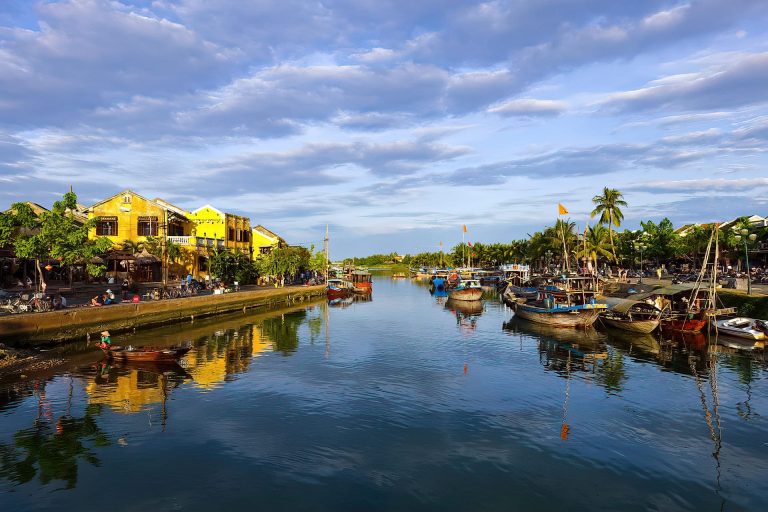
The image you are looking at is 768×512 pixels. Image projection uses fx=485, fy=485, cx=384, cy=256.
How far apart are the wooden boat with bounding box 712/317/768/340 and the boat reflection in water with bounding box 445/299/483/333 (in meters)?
21.2

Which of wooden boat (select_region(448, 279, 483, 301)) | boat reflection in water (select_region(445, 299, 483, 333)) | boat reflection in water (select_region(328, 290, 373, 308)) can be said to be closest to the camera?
boat reflection in water (select_region(445, 299, 483, 333))

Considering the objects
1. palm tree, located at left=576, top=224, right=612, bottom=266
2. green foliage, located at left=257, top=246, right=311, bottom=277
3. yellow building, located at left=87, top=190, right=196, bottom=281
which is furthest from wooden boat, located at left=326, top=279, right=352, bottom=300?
palm tree, located at left=576, top=224, right=612, bottom=266

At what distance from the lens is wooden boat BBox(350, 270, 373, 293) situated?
3839 inches

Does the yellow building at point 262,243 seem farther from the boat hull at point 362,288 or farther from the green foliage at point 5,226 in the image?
the green foliage at point 5,226

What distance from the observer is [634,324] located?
141ft

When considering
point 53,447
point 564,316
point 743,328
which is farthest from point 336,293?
point 53,447

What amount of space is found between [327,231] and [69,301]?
68494 millimetres

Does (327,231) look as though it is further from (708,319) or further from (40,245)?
(708,319)

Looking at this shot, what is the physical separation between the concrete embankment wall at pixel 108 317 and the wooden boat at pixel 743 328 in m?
48.3

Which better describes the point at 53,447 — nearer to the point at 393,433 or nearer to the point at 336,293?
the point at 393,433

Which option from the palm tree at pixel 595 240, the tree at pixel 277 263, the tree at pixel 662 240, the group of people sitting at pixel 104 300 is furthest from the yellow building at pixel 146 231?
the tree at pixel 662 240

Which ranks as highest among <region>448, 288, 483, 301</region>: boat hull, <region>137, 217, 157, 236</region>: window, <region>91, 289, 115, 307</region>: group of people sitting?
<region>137, 217, 157, 236</region>: window

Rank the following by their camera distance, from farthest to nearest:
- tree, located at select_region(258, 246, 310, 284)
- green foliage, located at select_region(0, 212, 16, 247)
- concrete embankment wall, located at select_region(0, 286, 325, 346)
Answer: tree, located at select_region(258, 246, 310, 284) < green foliage, located at select_region(0, 212, 16, 247) < concrete embankment wall, located at select_region(0, 286, 325, 346)

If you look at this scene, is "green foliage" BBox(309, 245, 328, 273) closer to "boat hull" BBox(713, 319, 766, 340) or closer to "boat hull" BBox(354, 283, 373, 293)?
"boat hull" BBox(354, 283, 373, 293)
